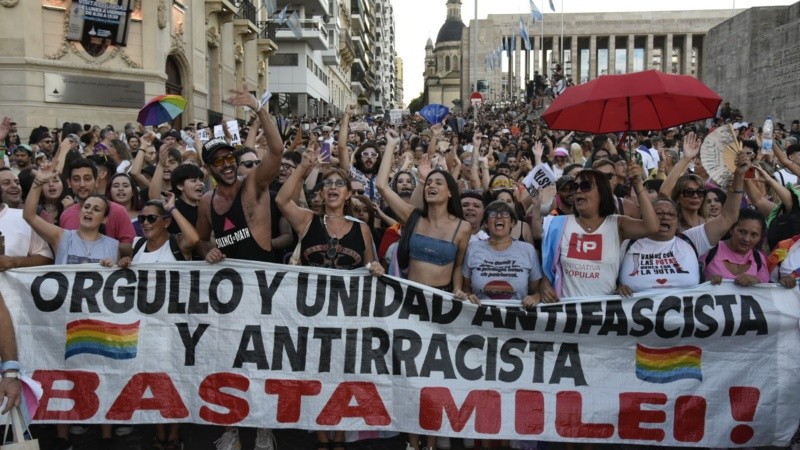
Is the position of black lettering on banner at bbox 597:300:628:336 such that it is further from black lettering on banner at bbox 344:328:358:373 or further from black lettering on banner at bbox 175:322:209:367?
black lettering on banner at bbox 175:322:209:367

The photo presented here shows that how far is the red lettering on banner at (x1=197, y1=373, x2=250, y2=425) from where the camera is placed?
16.5 feet

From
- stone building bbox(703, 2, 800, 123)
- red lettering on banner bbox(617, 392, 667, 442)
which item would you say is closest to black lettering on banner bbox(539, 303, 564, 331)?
red lettering on banner bbox(617, 392, 667, 442)

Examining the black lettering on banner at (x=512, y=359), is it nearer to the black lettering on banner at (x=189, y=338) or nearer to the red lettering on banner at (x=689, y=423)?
the red lettering on banner at (x=689, y=423)

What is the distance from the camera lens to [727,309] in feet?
16.2

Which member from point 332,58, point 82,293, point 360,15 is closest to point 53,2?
point 82,293

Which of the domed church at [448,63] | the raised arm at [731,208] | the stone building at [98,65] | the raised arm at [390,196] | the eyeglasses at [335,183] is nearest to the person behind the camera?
the raised arm at [731,208]

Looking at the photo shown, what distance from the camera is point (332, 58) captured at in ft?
198

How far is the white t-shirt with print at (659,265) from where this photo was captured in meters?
5.02

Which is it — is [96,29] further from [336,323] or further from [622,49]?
[622,49]

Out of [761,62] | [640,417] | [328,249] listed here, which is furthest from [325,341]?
[761,62]

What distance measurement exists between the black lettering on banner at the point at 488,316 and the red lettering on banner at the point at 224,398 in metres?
1.60

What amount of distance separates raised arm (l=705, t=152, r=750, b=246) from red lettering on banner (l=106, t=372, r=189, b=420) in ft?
12.7

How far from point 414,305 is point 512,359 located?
0.75m

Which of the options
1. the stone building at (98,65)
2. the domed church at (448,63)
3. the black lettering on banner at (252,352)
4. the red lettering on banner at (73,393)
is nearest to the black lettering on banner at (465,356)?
the black lettering on banner at (252,352)
